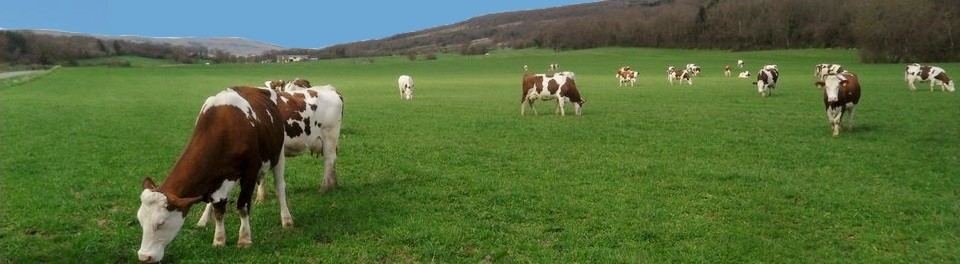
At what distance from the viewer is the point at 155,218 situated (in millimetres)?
6066

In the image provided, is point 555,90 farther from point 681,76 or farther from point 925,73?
point 681,76

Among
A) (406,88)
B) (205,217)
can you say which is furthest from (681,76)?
(205,217)

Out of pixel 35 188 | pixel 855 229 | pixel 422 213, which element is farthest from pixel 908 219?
pixel 35 188

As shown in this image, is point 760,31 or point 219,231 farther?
point 760,31

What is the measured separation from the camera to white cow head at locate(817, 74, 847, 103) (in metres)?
16.8

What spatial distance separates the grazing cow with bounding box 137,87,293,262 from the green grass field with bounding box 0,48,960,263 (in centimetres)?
66

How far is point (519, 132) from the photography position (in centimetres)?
1794

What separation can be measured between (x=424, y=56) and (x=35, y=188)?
117m

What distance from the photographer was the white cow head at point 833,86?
55.0 ft

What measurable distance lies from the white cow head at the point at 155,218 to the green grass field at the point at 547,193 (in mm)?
682

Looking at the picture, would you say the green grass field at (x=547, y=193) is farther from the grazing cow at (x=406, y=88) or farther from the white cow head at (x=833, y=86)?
the grazing cow at (x=406, y=88)

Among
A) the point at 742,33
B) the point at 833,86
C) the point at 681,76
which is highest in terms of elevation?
the point at 742,33

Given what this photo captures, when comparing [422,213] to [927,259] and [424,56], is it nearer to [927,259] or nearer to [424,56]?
[927,259]

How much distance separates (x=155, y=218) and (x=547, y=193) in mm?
5468
